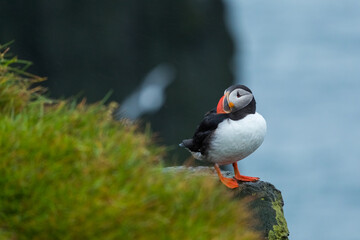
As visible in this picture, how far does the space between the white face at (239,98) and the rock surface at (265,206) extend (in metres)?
0.67

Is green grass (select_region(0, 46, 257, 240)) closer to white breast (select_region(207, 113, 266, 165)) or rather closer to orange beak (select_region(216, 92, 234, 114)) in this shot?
white breast (select_region(207, 113, 266, 165))

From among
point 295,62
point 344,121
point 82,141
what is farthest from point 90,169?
point 295,62

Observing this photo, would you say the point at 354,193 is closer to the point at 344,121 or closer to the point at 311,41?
the point at 344,121

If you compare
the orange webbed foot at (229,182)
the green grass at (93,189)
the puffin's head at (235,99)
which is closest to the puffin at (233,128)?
the puffin's head at (235,99)

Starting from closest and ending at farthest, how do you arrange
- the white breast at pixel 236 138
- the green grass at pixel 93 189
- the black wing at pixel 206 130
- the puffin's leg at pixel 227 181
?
the green grass at pixel 93 189
the white breast at pixel 236 138
the black wing at pixel 206 130
the puffin's leg at pixel 227 181

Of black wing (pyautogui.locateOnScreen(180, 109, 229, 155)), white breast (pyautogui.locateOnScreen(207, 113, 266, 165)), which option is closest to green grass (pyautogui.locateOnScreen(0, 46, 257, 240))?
white breast (pyautogui.locateOnScreen(207, 113, 266, 165))

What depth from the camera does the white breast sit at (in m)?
5.34

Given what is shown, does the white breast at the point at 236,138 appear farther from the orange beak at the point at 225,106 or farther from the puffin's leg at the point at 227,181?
the puffin's leg at the point at 227,181

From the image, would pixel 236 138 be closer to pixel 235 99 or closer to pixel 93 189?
pixel 235 99

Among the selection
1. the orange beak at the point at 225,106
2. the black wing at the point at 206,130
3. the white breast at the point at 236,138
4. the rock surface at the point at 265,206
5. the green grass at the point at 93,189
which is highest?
the orange beak at the point at 225,106

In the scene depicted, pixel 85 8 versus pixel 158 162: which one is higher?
pixel 85 8

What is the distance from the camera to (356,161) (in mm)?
71750

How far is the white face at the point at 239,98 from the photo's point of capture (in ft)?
17.7

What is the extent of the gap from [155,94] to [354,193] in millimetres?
35045
